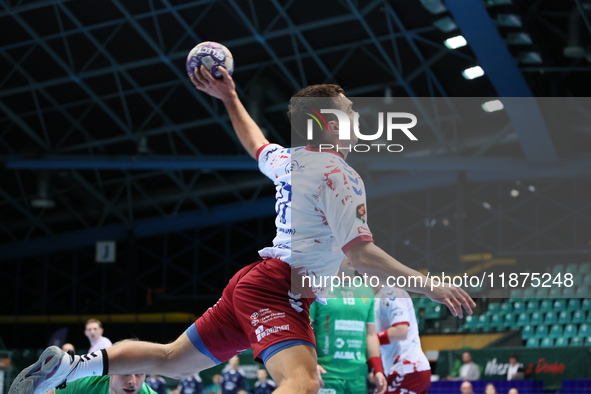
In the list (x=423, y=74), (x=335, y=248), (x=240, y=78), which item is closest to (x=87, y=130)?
(x=240, y=78)

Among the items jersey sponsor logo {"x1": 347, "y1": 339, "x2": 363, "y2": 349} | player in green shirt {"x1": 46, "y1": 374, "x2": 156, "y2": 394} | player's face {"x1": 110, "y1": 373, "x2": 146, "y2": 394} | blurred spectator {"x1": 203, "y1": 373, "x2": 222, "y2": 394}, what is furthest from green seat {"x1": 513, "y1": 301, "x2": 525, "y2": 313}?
player's face {"x1": 110, "y1": 373, "x2": 146, "y2": 394}

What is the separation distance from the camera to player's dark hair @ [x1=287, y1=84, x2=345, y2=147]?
4285 mm

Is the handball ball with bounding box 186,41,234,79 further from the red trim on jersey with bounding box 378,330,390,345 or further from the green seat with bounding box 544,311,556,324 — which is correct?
the green seat with bounding box 544,311,556,324

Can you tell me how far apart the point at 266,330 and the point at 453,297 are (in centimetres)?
100

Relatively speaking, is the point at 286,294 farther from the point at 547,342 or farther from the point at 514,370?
the point at 547,342

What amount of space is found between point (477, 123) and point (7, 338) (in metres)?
20.0

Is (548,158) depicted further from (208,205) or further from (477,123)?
(208,205)

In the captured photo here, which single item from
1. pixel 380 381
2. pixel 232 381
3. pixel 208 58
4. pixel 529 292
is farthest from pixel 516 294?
pixel 208 58

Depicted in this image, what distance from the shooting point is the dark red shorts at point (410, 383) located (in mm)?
7406

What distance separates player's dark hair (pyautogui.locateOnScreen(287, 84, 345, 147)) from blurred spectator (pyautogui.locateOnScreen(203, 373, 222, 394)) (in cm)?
1363

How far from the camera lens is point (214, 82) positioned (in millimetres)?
4938

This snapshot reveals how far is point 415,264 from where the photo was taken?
2800cm

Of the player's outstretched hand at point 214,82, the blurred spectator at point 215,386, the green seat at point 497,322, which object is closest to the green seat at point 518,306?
the green seat at point 497,322

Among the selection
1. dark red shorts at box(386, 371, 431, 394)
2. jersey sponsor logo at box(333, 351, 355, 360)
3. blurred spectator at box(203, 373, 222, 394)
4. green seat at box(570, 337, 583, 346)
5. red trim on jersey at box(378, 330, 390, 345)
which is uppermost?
green seat at box(570, 337, 583, 346)
